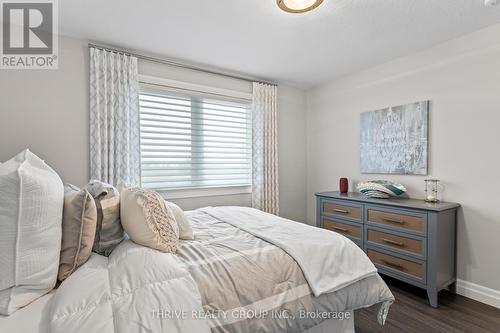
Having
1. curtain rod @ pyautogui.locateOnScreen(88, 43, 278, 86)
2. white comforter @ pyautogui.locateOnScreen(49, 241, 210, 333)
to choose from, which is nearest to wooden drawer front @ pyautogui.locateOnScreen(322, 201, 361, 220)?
curtain rod @ pyautogui.locateOnScreen(88, 43, 278, 86)

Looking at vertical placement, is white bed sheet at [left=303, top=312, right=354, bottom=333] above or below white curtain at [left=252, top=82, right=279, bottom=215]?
below

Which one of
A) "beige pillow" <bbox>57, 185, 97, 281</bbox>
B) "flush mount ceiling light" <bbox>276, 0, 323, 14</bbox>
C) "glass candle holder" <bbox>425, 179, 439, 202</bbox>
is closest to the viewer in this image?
"beige pillow" <bbox>57, 185, 97, 281</bbox>

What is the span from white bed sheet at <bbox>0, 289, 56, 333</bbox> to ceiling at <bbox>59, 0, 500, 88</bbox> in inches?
79.9

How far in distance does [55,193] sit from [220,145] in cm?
236

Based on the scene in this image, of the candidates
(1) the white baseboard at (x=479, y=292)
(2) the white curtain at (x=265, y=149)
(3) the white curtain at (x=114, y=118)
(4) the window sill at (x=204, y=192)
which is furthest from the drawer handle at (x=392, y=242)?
(3) the white curtain at (x=114, y=118)

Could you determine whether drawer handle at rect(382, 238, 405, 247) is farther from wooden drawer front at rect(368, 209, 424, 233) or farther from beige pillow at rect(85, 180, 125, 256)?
beige pillow at rect(85, 180, 125, 256)

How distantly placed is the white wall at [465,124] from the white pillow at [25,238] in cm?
316

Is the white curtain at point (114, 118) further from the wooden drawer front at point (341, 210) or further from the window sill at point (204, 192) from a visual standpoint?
the wooden drawer front at point (341, 210)

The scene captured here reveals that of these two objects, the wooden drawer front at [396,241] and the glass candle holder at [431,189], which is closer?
the wooden drawer front at [396,241]

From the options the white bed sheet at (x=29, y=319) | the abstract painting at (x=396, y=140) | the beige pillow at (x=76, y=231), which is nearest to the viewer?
the white bed sheet at (x=29, y=319)

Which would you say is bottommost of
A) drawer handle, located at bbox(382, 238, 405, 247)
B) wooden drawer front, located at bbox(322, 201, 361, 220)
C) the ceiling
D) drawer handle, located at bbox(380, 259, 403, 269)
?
drawer handle, located at bbox(380, 259, 403, 269)

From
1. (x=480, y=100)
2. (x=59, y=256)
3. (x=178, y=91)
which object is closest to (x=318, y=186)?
(x=480, y=100)

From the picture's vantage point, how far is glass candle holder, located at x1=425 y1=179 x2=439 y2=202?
2.54m

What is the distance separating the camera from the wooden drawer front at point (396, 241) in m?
2.29
